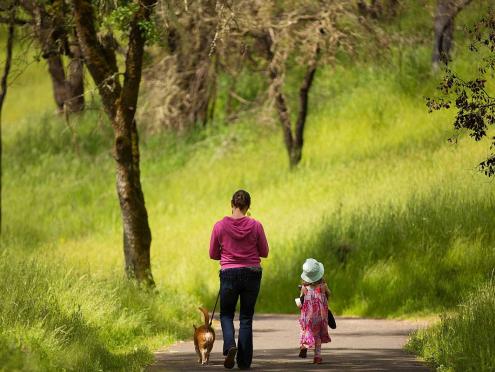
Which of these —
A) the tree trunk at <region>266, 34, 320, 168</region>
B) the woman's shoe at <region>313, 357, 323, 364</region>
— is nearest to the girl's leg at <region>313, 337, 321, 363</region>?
the woman's shoe at <region>313, 357, 323, 364</region>

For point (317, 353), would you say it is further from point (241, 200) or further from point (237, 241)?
point (241, 200)

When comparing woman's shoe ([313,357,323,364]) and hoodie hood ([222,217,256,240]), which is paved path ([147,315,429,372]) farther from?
hoodie hood ([222,217,256,240])

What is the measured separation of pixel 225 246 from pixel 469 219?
1204 cm

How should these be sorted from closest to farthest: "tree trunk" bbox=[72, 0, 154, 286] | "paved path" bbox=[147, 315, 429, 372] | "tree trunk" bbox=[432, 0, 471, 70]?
"paved path" bbox=[147, 315, 429, 372] → "tree trunk" bbox=[72, 0, 154, 286] → "tree trunk" bbox=[432, 0, 471, 70]

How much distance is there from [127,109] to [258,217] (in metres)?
10.2

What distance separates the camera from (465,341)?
1306 cm

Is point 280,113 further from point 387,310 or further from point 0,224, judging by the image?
point 387,310

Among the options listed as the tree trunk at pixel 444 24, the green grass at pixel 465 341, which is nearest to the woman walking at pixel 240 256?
the green grass at pixel 465 341

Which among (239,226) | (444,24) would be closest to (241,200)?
(239,226)

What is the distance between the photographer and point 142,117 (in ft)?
147

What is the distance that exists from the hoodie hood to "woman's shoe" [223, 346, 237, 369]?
3.91 feet

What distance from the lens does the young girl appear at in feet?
49.6

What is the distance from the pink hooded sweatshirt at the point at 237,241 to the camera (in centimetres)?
1415

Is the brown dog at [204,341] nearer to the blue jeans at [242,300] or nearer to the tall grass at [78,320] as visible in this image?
the blue jeans at [242,300]
